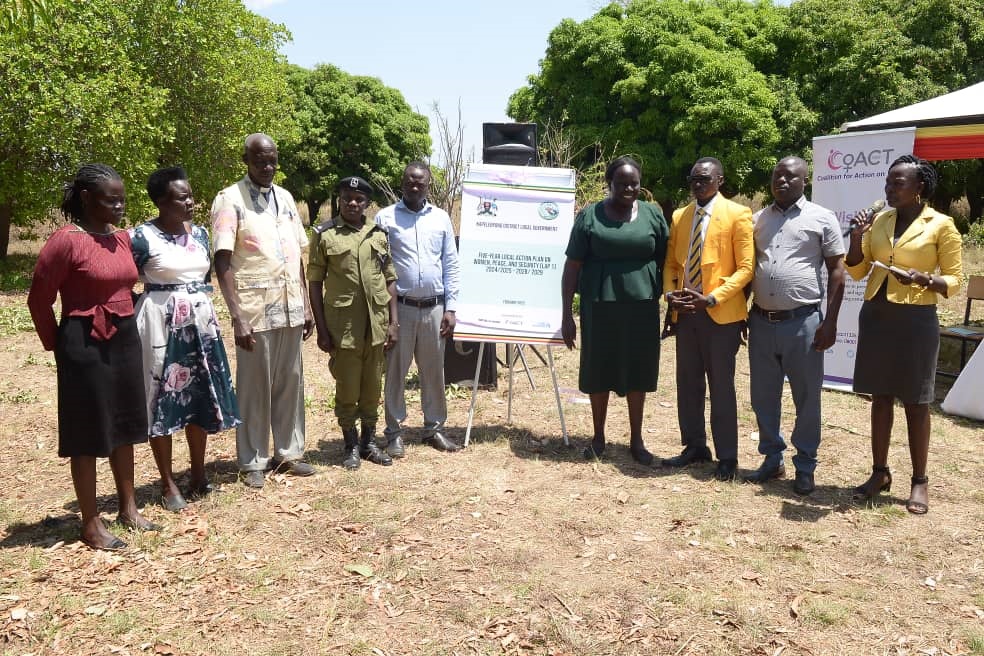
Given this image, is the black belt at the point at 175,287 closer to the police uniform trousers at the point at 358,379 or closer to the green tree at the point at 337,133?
the police uniform trousers at the point at 358,379

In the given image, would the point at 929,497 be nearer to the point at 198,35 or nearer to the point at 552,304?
the point at 552,304

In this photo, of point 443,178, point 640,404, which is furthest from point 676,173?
A: point 640,404

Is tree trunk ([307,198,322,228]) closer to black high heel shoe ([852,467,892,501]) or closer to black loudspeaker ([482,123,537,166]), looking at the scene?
black loudspeaker ([482,123,537,166])

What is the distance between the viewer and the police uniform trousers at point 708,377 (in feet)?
17.4

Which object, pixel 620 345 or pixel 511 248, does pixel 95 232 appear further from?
pixel 620 345

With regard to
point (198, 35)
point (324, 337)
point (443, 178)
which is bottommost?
point (324, 337)

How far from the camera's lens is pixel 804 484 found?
5.20 meters

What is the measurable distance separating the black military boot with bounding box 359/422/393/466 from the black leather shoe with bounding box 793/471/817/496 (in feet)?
9.62

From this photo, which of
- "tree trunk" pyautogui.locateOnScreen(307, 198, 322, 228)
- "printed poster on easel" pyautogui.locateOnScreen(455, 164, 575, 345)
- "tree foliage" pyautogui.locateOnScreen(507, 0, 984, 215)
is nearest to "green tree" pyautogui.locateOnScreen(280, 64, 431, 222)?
"tree trunk" pyautogui.locateOnScreen(307, 198, 322, 228)

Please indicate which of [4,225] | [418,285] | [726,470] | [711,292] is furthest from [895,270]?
[4,225]

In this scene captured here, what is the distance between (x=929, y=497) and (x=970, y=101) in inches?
188

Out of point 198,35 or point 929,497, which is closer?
point 929,497

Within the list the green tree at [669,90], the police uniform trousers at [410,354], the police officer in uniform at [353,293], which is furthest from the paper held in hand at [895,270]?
the green tree at [669,90]

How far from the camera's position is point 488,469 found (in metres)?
5.78
